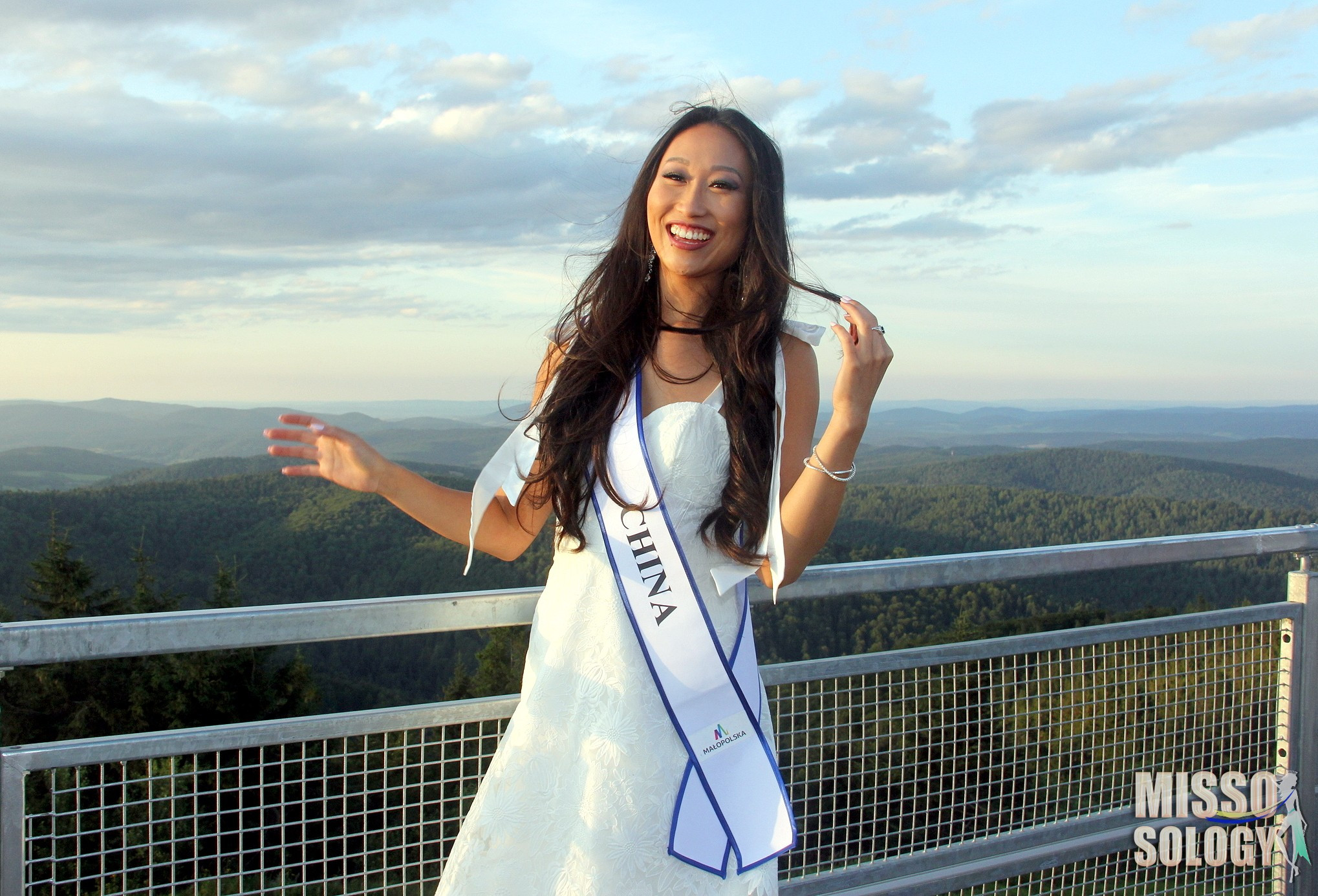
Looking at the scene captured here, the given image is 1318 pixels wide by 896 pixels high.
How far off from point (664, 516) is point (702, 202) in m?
0.62

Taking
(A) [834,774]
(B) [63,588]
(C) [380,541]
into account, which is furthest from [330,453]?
(C) [380,541]

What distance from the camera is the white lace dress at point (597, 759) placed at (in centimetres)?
166

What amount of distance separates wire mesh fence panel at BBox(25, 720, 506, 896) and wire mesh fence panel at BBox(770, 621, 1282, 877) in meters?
0.74

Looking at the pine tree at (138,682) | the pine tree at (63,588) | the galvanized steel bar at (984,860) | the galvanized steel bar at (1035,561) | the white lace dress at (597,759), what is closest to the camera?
the white lace dress at (597,759)

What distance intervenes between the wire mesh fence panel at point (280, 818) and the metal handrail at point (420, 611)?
198 mm

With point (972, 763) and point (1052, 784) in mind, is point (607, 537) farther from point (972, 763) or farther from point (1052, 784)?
point (1052, 784)

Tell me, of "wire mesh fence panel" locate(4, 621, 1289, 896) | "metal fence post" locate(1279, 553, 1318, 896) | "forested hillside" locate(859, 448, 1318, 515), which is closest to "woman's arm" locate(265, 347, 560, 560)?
"wire mesh fence panel" locate(4, 621, 1289, 896)

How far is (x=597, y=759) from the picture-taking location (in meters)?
1.69

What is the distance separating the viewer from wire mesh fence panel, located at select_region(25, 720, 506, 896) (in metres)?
1.64

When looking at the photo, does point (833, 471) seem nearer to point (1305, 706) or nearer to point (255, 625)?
point (255, 625)

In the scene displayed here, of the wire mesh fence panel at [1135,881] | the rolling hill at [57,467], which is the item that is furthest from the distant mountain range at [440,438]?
the wire mesh fence panel at [1135,881]

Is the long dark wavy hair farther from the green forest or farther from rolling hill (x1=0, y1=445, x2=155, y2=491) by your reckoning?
rolling hill (x1=0, y1=445, x2=155, y2=491)

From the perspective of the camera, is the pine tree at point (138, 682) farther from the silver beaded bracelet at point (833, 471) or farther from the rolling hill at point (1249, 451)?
the rolling hill at point (1249, 451)

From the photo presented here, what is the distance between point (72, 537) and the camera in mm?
44969
